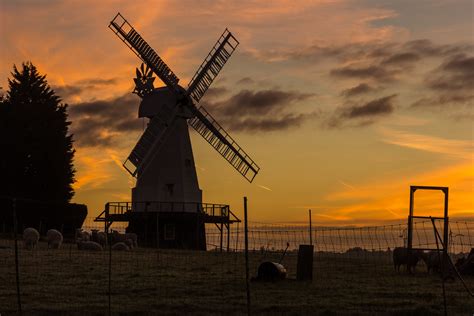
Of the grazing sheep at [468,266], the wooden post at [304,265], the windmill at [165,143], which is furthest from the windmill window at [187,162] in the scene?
the wooden post at [304,265]

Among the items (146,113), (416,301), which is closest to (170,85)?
(146,113)

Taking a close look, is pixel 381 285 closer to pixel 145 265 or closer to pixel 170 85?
pixel 145 265

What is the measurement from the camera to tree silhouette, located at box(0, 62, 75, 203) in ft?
195

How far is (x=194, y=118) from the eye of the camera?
5866cm

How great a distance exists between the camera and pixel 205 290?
24750 millimetres

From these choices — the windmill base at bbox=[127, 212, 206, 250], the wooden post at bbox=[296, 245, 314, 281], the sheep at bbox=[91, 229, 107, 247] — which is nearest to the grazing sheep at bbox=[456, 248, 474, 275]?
the wooden post at bbox=[296, 245, 314, 281]

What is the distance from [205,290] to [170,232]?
111 feet

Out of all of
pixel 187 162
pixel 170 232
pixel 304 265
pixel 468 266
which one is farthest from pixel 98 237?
pixel 468 266

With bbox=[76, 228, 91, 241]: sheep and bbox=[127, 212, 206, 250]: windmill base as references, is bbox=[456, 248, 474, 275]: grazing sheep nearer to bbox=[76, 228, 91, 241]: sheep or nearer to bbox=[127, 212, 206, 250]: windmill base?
bbox=[76, 228, 91, 241]: sheep

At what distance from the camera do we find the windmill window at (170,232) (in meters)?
58.3

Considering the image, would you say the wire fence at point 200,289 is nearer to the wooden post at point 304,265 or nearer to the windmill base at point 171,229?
the wooden post at point 304,265

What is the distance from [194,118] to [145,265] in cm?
2485

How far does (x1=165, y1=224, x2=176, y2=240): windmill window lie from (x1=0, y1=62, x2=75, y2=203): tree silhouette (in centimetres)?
828

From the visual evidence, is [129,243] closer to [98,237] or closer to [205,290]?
[98,237]
